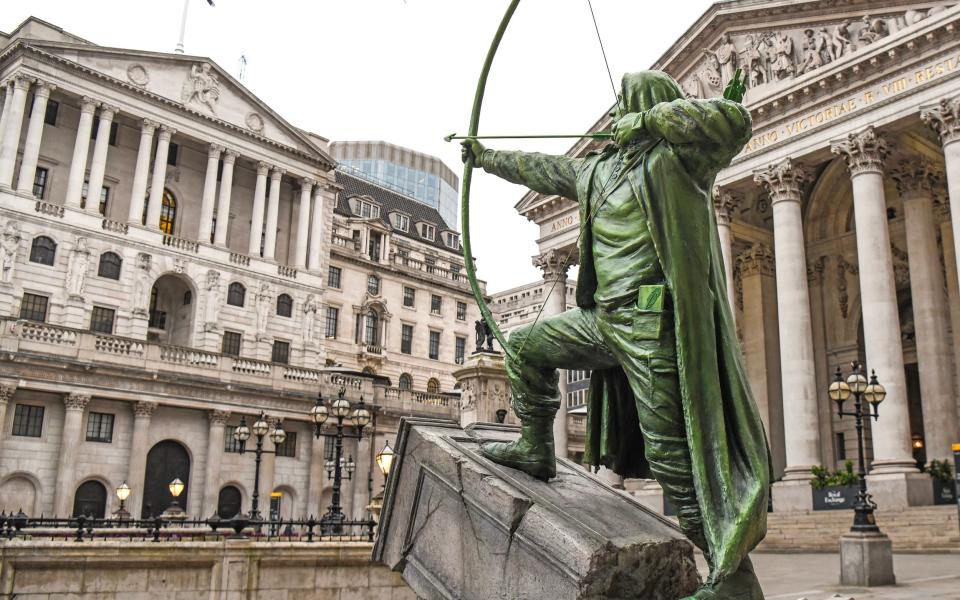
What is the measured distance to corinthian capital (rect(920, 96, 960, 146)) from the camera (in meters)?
25.2

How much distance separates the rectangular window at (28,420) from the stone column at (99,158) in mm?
12394

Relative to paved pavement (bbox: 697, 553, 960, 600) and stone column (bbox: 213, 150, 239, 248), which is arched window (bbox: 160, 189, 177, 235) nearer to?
stone column (bbox: 213, 150, 239, 248)

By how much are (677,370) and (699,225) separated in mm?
769

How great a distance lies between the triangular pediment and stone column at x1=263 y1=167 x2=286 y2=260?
233cm

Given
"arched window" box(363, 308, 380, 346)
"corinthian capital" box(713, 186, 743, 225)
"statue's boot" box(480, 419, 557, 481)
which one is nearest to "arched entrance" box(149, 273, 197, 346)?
"arched window" box(363, 308, 380, 346)

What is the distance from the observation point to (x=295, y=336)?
52.2 meters

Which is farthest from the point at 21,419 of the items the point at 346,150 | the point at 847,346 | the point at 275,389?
the point at 346,150

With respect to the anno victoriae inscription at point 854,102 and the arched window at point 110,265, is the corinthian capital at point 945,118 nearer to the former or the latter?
the anno victoriae inscription at point 854,102

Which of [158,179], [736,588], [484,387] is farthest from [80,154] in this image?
[736,588]

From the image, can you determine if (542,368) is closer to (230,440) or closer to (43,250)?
(230,440)

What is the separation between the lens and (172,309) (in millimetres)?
49656

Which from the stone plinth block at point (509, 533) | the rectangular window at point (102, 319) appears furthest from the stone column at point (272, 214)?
the stone plinth block at point (509, 533)

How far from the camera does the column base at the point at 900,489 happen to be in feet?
78.6

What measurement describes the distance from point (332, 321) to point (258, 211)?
40.4ft
